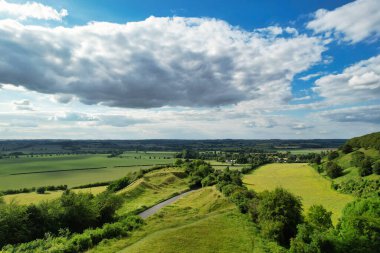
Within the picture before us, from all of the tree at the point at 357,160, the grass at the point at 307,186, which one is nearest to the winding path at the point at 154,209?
the grass at the point at 307,186

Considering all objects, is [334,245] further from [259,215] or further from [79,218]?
[79,218]

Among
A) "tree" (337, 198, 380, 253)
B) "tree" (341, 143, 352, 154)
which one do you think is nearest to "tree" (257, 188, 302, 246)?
"tree" (337, 198, 380, 253)

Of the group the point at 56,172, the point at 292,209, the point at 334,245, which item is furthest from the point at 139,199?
the point at 56,172

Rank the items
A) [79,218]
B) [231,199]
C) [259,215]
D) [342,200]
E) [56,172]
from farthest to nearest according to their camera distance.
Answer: [56,172]
[342,200]
[231,199]
[79,218]
[259,215]

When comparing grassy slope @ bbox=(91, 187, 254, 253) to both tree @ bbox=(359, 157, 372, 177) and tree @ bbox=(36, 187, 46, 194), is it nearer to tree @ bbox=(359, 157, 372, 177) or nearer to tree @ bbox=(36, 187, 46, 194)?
tree @ bbox=(359, 157, 372, 177)

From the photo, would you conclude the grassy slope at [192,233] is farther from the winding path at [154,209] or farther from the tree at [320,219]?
the tree at [320,219]

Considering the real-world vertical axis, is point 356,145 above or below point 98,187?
above

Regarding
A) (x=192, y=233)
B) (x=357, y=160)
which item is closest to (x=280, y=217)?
(x=192, y=233)

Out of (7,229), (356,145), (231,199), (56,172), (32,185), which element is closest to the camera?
(7,229)
